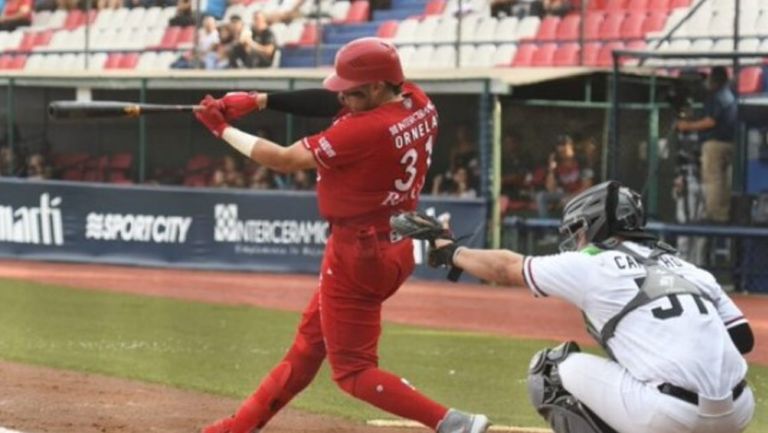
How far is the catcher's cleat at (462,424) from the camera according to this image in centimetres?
659

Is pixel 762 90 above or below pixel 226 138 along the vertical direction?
below

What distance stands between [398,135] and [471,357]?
554 cm

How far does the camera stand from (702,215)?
18.2 metres

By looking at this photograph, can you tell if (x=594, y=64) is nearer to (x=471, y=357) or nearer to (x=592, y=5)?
(x=592, y=5)

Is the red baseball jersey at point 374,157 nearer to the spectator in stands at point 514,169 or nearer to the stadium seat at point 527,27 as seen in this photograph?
the spectator in stands at point 514,169

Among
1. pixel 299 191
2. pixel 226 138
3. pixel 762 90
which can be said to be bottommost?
pixel 299 191

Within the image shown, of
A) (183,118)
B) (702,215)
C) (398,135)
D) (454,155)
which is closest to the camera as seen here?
(398,135)

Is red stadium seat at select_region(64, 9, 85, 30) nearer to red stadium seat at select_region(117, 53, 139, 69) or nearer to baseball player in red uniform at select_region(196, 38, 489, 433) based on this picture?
red stadium seat at select_region(117, 53, 139, 69)

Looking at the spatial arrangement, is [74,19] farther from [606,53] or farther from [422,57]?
[606,53]

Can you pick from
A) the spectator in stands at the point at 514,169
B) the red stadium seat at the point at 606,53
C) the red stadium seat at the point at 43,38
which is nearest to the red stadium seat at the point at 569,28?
the red stadium seat at the point at 606,53

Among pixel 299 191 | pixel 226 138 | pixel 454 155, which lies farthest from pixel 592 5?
pixel 226 138

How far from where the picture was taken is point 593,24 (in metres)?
21.7

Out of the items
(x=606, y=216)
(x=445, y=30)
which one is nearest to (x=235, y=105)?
(x=606, y=216)

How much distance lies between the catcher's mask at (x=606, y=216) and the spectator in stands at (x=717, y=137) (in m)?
12.2
